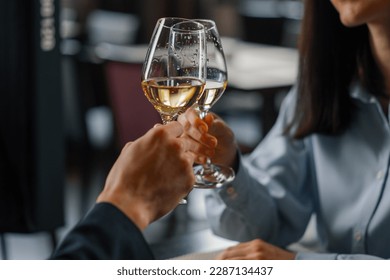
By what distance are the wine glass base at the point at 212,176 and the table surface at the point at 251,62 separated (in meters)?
2.16

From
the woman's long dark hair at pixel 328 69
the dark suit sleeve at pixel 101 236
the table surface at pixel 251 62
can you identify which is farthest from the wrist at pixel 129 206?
the table surface at pixel 251 62

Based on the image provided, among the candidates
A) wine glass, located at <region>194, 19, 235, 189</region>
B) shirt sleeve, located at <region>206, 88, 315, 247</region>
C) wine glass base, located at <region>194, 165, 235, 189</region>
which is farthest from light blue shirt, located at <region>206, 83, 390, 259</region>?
wine glass, located at <region>194, 19, 235, 189</region>

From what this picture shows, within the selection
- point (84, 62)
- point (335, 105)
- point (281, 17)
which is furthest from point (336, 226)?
point (281, 17)

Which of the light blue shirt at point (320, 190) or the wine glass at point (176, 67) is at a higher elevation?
the wine glass at point (176, 67)

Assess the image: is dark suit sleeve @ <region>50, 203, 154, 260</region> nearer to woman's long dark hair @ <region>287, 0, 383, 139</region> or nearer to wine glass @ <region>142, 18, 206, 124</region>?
wine glass @ <region>142, 18, 206, 124</region>

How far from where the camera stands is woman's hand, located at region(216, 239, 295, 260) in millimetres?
1227

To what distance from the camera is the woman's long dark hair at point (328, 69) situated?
1.48 m

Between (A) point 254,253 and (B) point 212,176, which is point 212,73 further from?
(A) point 254,253

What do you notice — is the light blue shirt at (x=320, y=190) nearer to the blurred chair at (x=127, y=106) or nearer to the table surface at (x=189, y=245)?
the table surface at (x=189, y=245)

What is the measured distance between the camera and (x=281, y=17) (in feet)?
21.9

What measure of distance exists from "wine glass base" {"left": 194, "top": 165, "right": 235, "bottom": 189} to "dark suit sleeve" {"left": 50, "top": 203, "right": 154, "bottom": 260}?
325 millimetres

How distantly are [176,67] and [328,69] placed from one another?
55 centimetres
